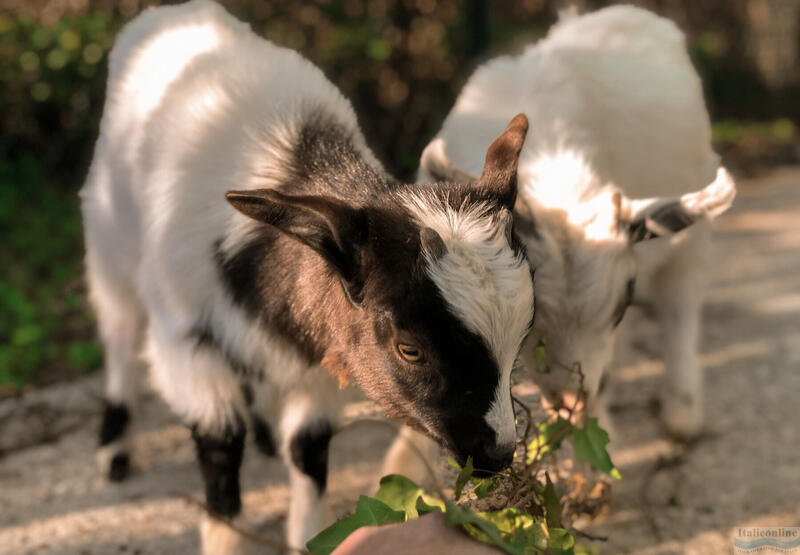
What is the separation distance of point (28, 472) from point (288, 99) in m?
2.31

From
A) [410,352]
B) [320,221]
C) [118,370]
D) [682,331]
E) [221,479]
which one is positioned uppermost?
[320,221]

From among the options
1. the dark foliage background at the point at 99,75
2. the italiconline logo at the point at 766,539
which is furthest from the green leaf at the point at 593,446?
the dark foliage background at the point at 99,75

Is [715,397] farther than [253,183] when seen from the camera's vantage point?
Yes

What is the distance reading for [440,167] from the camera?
318 cm

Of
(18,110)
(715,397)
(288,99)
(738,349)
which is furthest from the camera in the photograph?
(18,110)

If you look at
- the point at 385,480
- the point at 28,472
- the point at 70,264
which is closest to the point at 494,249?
the point at 385,480

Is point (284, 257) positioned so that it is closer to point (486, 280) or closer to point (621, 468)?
point (486, 280)

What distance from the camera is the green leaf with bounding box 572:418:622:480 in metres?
2.88

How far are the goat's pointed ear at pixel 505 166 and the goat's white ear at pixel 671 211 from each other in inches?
26.5

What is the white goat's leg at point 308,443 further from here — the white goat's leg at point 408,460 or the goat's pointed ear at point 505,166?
the goat's pointed ear at point 505,166

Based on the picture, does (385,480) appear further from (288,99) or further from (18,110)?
(18,110)

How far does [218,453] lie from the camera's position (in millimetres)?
3156

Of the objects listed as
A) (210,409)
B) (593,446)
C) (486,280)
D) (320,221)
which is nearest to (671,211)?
(593,446)

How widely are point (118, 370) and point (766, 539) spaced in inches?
121
